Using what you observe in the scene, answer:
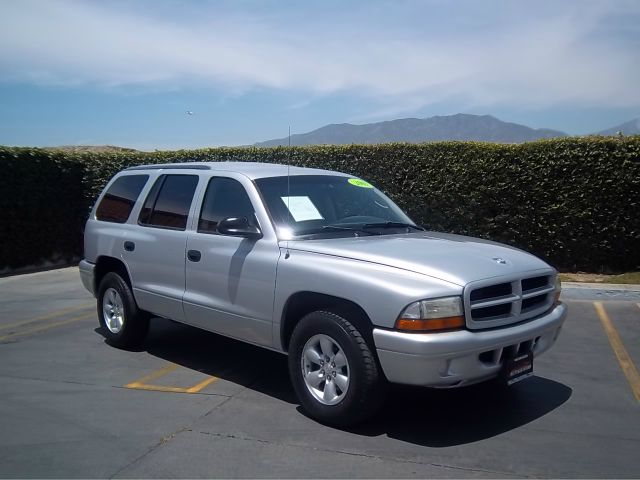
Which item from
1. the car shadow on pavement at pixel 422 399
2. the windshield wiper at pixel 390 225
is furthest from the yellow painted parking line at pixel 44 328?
the windshield wiper at pixel 390 225

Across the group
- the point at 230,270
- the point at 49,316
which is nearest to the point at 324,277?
the point at 230,270

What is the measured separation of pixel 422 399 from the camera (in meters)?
5.27

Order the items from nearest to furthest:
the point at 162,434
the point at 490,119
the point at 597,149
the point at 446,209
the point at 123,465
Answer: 1. the point at 123,465
2. the point at 162,434
3. the point at 597,149
4. the point at 446,209
5. the point at 490,119

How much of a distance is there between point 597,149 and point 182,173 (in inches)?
335

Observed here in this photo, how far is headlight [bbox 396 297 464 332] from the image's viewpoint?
407cm

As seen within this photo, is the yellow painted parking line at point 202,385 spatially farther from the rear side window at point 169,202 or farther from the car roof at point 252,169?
the car roof at point 252,169

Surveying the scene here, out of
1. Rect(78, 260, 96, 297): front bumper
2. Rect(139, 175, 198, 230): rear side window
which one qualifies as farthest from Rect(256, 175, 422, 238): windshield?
Rect(78, 260, 96, 297): front bumper

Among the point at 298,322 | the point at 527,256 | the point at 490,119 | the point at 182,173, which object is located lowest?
the point at 298,322

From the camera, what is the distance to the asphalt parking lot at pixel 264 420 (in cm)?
397

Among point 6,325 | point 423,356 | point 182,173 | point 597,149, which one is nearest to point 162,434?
point 423,356

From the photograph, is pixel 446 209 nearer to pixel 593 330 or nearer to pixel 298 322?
pixel 593 330

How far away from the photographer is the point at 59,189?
1431cm

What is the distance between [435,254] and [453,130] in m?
10.4

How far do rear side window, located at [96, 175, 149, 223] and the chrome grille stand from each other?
407 centimetres
